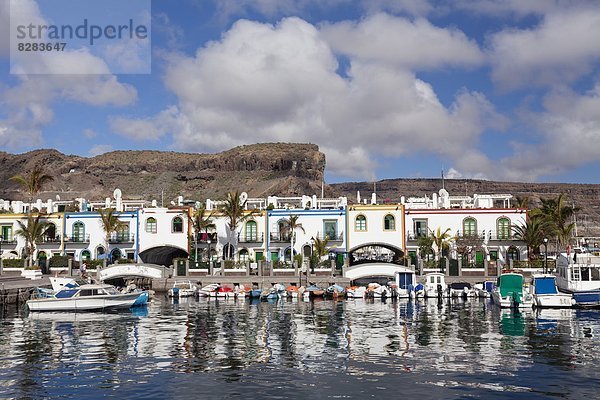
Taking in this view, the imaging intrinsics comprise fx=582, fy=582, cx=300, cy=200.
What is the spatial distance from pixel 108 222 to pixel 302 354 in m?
44.8

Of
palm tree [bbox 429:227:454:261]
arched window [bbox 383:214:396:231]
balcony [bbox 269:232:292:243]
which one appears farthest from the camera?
balcony [bbox 269:232:292:243]

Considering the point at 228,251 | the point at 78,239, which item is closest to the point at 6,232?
the point at 78,239

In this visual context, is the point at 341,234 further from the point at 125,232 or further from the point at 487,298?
the point at 125,232

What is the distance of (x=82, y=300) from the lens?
4400 cm

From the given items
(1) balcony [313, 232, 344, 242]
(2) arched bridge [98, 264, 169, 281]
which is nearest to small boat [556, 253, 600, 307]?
(1) balcony [313, 232, 344, 242]

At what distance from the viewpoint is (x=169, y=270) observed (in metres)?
60.6

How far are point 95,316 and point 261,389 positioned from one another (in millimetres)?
25703

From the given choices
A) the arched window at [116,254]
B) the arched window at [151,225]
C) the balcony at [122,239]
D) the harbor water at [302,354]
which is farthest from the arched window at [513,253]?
the arched window at [116,254]

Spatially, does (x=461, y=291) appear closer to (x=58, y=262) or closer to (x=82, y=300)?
(x=82, y=300)

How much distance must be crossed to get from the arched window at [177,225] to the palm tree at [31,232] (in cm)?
1489

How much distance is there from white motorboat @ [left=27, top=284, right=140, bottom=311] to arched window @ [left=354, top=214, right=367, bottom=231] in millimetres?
27889

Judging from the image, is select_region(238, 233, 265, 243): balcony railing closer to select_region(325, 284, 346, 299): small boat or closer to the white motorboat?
select_region(325, 284, 346, 299): small boat

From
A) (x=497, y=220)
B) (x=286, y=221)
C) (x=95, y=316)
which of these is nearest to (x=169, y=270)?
(x=286, y=221)

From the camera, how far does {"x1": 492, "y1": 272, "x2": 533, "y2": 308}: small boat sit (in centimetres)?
4362
